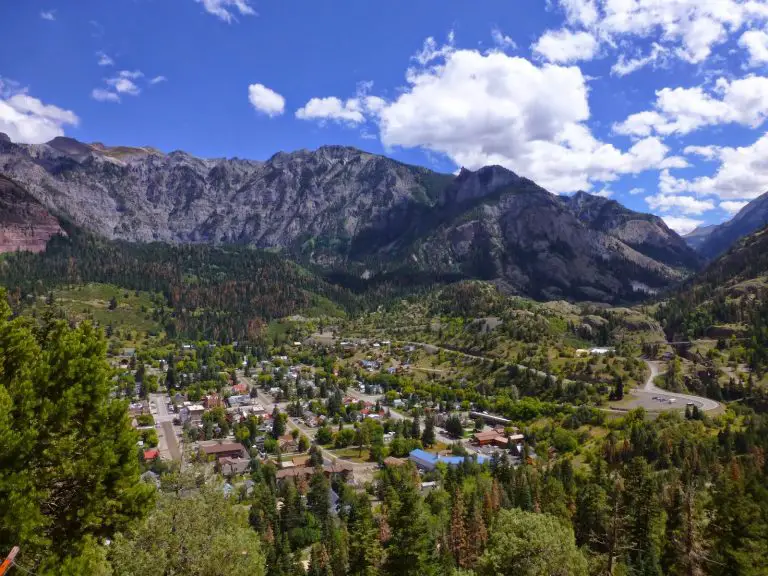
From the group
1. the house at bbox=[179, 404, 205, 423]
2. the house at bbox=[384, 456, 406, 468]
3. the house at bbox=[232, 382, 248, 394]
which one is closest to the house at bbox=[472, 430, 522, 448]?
the house at bbox=[384, 456, 406, 468]

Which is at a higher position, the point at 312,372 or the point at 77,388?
the point at 77,388

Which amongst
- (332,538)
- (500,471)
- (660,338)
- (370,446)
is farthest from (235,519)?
(660,338)

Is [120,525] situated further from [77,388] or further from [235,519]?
[77,388]

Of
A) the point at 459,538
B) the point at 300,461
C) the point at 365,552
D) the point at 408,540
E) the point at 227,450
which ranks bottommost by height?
the point at 300,461

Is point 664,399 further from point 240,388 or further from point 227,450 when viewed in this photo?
point 240,388

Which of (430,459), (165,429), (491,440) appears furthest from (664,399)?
(165,429)

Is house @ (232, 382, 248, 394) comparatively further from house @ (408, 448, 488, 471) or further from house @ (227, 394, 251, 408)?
house @ (408, 448, 488, 471)

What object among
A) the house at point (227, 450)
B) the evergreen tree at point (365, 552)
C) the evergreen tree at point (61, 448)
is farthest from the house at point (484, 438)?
the evergreen tree at point (61, 448)
